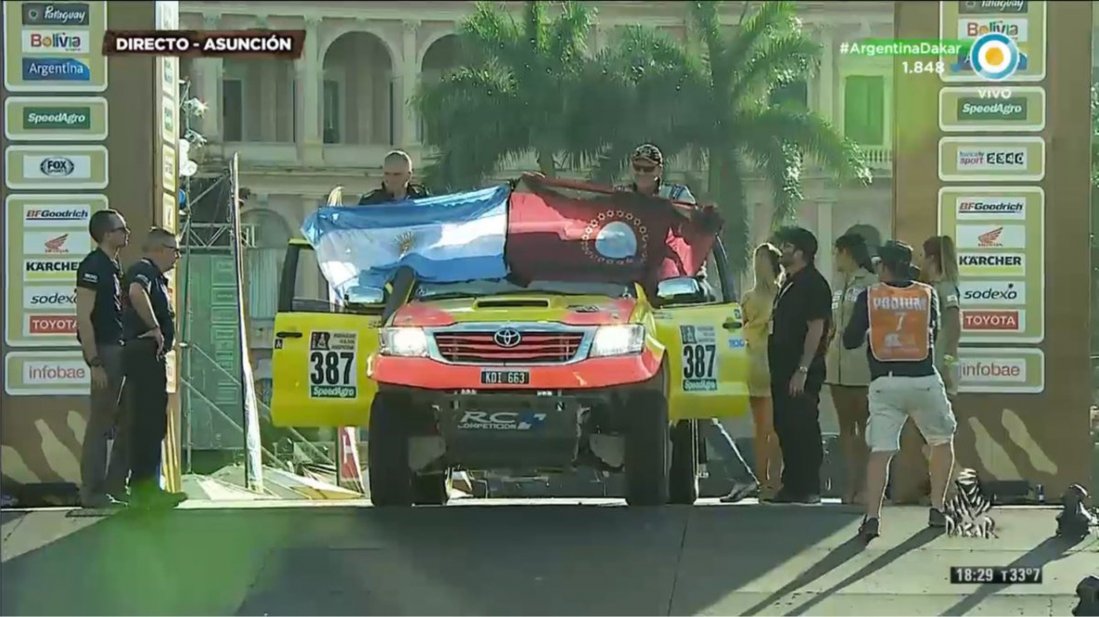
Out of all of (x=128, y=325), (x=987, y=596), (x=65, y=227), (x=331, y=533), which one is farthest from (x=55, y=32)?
(x=987, y=596)

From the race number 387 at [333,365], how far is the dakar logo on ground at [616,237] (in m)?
1.47

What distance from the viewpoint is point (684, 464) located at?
9586 mm

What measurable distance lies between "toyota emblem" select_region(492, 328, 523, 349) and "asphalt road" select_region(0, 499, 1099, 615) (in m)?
1.02

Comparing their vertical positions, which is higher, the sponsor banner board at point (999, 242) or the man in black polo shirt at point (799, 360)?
the sponsor banner board at point (999, 242)

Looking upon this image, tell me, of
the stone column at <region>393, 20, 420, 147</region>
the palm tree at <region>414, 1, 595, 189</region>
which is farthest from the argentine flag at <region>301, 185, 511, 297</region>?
the stone column at <region>393, 20, 420, 147</region>

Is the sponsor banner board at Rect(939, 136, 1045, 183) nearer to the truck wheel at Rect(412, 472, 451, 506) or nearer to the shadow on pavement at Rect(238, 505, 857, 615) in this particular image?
the shadow on pavement at Rect(238, 505, 857, 615)

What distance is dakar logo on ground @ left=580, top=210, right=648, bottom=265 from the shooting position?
9.47m

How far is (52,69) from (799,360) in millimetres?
4845

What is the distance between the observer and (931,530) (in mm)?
9000

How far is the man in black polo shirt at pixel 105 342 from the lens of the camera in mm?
9789

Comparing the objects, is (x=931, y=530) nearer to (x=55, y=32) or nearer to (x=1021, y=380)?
(x=1021, y=380)

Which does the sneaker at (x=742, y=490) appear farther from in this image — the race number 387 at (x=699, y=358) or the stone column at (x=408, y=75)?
the stone column at (x=408, y=75)

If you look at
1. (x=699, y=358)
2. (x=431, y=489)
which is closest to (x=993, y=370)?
(x=699, y=358)

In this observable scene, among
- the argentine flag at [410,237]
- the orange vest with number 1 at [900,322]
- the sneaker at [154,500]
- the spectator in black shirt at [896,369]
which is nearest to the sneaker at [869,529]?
the spectator in black shirt at [896,369]
